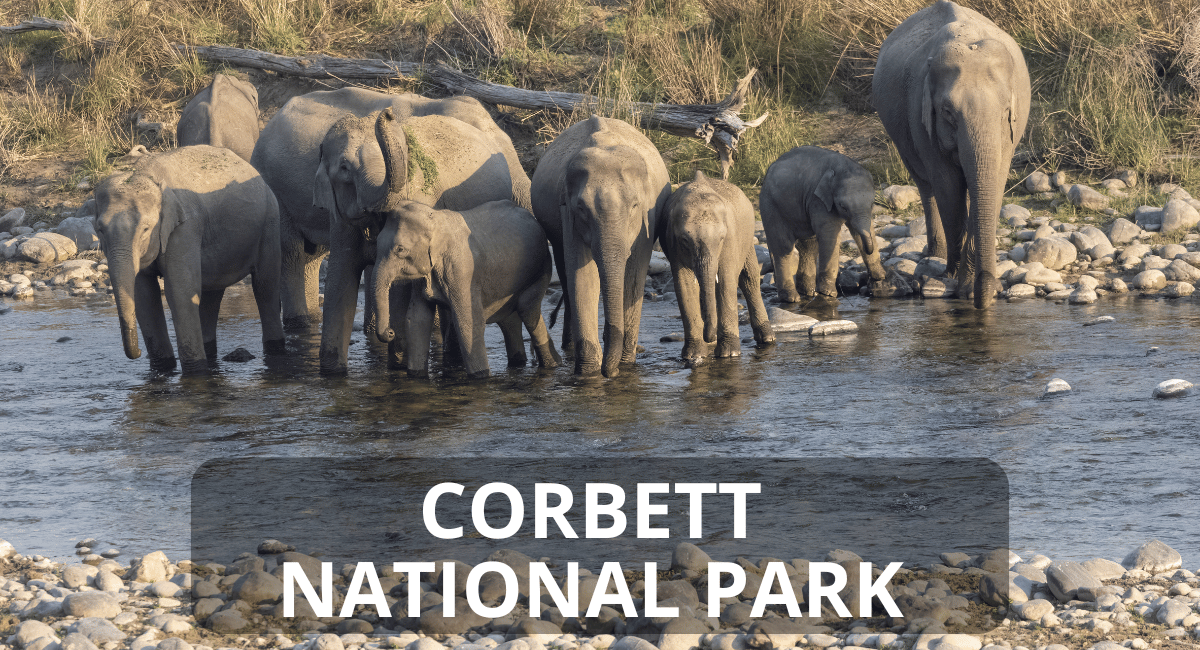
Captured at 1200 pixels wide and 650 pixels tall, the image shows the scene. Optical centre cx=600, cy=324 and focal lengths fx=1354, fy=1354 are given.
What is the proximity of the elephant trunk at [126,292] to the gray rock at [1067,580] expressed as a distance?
5734mm

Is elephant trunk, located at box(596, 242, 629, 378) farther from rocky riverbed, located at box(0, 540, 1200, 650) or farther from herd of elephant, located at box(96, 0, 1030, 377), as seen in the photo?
rocky riverbed, located at box(0, 540, 1200, 650)

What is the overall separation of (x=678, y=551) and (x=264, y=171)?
6.85m

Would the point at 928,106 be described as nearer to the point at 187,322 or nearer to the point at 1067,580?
the point at 187,322

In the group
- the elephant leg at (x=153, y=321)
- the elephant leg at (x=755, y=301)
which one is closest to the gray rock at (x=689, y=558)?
the elephant leg at (x=755, y=301)

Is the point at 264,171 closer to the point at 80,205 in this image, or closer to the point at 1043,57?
the point at 80,205

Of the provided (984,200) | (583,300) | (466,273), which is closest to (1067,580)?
(583,300)

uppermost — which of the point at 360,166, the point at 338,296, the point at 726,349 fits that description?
the point at 360,166

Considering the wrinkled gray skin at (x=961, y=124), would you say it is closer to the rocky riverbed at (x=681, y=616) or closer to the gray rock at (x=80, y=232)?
the rocky riverbed at (x=681, y=616)

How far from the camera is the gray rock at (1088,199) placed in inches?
500

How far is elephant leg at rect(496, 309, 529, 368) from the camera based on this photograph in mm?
9031

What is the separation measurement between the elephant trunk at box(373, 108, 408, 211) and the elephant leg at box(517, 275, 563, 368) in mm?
1063

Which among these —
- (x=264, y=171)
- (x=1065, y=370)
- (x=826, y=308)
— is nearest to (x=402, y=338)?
(x=264, y=171)

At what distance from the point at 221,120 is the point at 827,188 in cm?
592

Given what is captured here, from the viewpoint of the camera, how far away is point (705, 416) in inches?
294
